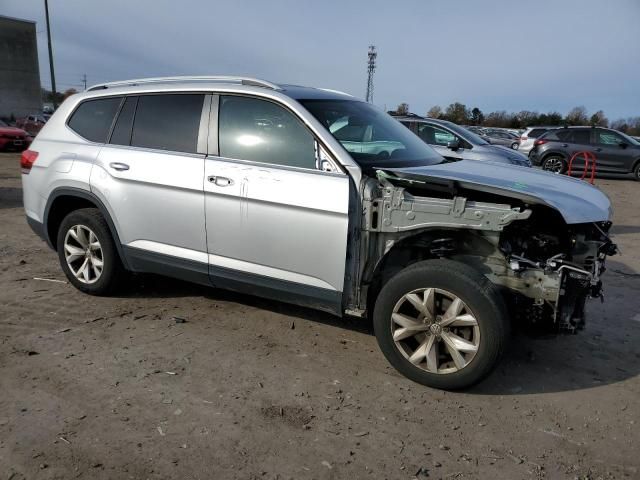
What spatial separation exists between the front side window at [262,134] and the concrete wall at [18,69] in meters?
54.2

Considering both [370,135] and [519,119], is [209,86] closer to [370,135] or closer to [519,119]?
[370,135]

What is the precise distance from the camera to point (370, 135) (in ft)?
13.8

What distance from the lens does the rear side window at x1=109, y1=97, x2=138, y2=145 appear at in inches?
175

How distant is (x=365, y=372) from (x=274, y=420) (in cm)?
82

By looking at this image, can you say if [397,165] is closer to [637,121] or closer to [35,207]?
[35,207]

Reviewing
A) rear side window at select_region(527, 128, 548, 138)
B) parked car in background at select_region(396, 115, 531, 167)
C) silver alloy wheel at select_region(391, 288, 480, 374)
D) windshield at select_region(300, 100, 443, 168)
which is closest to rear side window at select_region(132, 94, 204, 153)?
windshield at select_region(300, 100, 443, 168)

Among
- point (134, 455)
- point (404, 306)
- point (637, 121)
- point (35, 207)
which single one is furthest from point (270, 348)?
point (637, 121)

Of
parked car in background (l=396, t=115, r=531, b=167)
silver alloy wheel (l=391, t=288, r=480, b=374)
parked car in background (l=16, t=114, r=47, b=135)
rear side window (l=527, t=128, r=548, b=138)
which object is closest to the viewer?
silver alloy wheel (l=391, t=288, r=480, b=374)

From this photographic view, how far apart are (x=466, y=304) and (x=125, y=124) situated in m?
3.12

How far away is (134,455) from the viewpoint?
266 cm

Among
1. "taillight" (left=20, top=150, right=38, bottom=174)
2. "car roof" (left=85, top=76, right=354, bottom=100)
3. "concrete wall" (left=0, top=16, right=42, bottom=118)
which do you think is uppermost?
"concrete wall" (left=0, top=16, right=42, bottom=118)

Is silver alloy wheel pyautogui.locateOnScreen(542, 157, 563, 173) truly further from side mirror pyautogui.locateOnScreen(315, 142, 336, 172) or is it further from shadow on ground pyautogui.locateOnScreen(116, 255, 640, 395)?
side mirror pyautogui.locateOnScreen(315, 142, 336, 172)

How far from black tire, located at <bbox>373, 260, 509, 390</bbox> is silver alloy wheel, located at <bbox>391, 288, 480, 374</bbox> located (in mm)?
29

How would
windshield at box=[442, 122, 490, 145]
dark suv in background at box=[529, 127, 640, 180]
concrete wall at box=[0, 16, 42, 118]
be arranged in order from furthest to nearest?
concrete wall at box=[0, 16, 42, 118]
dark suv in background at box=[529, 127, 640, 180]
windshield at box=[442, 122, 490, 145]
